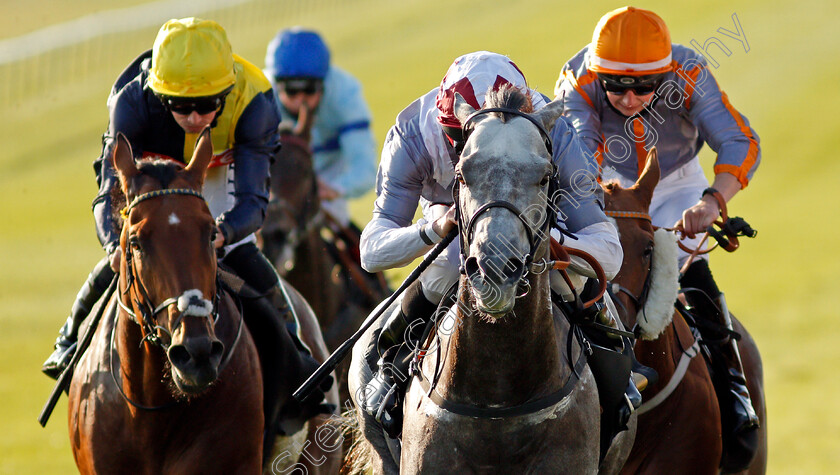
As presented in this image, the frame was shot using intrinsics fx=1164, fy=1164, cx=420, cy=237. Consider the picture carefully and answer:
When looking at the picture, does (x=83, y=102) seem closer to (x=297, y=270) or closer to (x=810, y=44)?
(x=810, y=44)

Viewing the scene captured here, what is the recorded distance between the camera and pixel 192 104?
5.49m

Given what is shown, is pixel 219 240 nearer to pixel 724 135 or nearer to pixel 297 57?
pixel 724 135

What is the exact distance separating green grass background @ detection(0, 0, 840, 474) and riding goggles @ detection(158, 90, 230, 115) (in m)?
6.88

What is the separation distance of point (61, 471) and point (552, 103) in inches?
341

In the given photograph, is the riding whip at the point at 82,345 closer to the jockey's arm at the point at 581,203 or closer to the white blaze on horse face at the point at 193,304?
the white blaze on horse face at the point at 193,304

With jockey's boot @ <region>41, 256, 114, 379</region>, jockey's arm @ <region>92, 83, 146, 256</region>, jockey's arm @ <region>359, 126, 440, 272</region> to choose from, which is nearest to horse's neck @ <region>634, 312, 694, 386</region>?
jockey's arm @ <region>359, 126, 440, 272</region>

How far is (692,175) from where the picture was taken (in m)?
6.51

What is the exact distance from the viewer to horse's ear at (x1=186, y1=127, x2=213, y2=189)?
4.95 metres

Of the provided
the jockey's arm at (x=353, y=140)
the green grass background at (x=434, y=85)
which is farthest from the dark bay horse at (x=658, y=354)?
the green grass background at (x=434, y=85)

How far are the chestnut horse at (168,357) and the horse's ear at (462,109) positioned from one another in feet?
4.15

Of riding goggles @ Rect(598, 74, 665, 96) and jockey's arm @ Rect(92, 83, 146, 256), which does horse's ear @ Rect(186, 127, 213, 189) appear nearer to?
jockey's arm @ Rect(92, 83, 146, 256)

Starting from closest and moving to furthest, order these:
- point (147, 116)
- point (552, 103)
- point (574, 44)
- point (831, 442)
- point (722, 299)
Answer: point (552, 103), point (147, 116), point (722, 299), point (831, 442), point (574, 44)

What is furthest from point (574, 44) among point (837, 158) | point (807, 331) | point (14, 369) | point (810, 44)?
point (14, 369)

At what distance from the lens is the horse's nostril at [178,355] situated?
14.9ft
